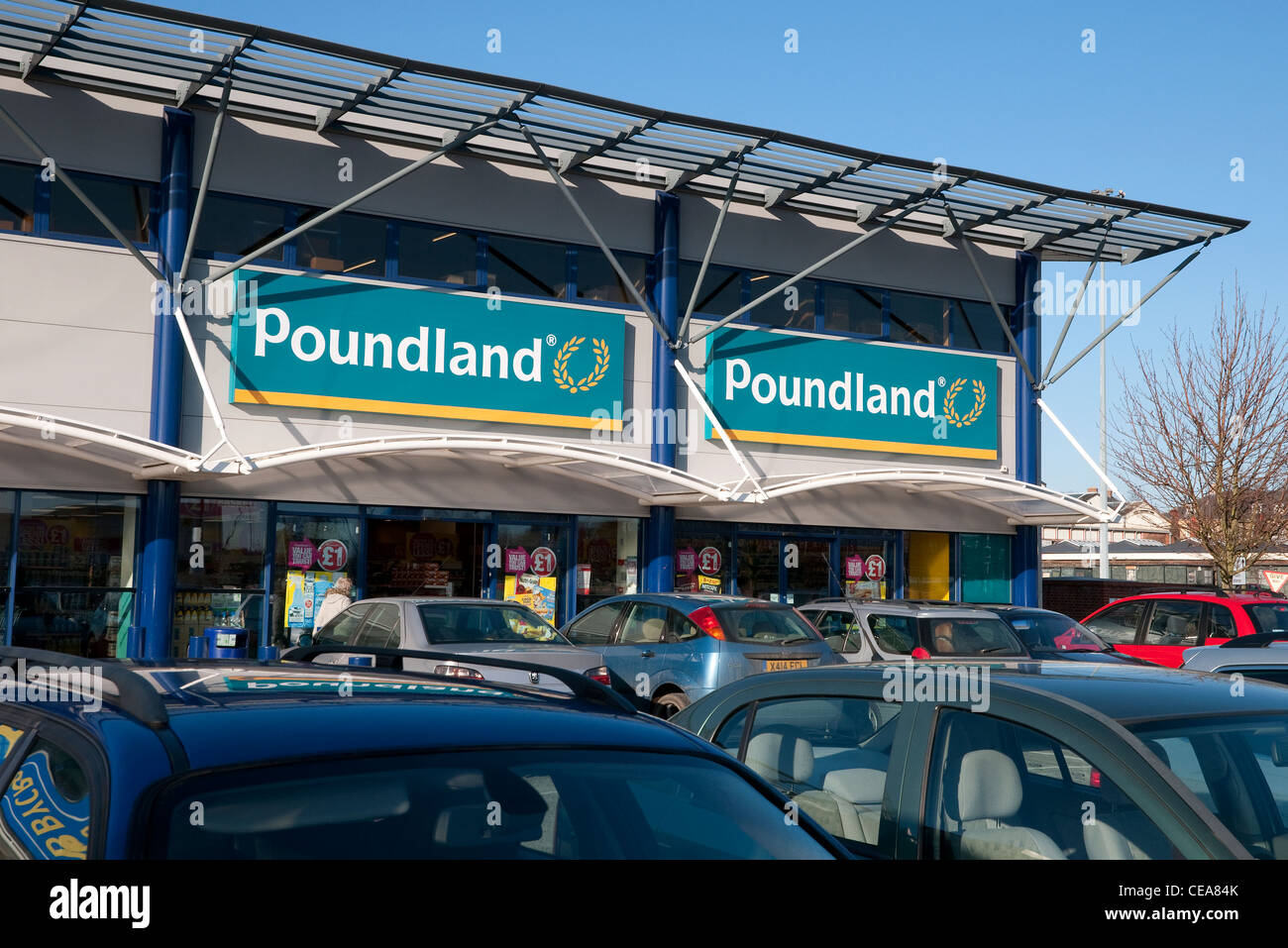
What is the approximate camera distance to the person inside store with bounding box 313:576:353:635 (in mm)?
16938

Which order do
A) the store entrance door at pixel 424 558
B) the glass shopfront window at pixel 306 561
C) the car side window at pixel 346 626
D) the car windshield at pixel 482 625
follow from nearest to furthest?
the car windshield at pixel 482 625, the car side window at pixel 346 626, the glass shopfront window at pixel 306 561, the store entrance door at pixel 424 558

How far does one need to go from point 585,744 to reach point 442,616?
29.1 ft

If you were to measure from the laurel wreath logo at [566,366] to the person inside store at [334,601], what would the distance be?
4.38m

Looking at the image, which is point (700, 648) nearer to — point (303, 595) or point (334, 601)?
point (334, 601)

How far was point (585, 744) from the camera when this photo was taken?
9.23 feet

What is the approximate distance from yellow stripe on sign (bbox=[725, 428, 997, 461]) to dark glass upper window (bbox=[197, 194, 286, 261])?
7.60m

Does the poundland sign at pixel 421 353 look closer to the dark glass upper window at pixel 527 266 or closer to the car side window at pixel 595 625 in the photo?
the dark glass upper window at pixel 527 266

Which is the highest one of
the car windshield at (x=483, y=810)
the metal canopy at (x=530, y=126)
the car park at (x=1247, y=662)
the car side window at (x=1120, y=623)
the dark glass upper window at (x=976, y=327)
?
the metal canopy at (x=530, y=126)

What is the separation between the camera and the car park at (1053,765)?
3.62 metres

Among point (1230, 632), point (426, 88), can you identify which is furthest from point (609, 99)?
point (1230, 632)

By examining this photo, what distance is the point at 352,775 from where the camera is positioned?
2477 millimetres

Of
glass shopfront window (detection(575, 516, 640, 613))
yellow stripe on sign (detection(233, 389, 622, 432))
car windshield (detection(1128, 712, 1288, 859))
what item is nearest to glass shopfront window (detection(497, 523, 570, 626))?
glass shopfront window (detection(575, 516, 640, 613))

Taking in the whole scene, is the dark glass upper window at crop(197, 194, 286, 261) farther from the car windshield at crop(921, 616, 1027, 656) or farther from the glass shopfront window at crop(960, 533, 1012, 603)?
the glass shopfront window at crop(960, 533, 1012, 603)

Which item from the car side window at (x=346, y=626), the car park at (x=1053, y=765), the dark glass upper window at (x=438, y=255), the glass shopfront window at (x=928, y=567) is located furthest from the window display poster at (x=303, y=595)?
the car park at (x=1053, y=765)
